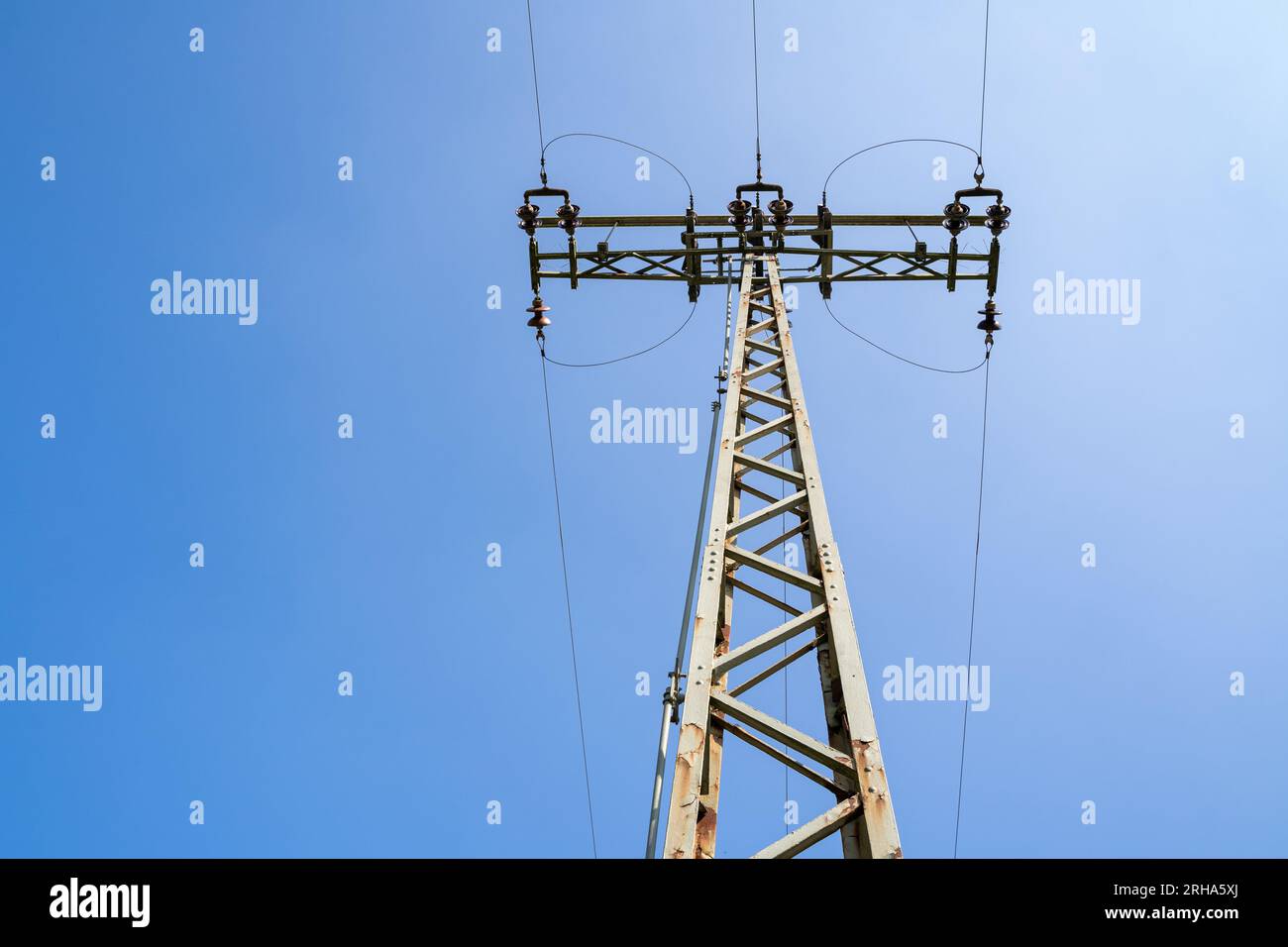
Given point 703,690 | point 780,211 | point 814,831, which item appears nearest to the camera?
point 814,831

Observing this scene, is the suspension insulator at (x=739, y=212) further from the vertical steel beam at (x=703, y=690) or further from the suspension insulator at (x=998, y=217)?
the vertical steel beam at (x=703, y=690)

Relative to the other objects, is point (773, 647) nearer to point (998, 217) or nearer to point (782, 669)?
point (782, 669)

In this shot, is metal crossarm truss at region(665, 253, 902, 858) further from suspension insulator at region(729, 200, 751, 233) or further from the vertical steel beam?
suspension insulator at region(729, 200, 751, 233)

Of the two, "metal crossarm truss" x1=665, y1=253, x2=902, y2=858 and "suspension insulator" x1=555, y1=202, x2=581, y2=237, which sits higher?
"suspension insulator" x1=555, y1=202, x2=581, y2=237

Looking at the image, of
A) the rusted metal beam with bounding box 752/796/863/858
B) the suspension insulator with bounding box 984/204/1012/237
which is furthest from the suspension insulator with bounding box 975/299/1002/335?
the rusted metal beam with bounding box 752/796/863/858

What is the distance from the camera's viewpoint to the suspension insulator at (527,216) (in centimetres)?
1174

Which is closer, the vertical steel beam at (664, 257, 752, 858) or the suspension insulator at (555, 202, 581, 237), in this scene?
the vertical steel beam at (664, 257, 752, 858)

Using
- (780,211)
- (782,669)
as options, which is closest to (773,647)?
(782,669)

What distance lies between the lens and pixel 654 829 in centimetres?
514

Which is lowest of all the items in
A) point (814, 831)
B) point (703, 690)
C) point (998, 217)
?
point (814, 831)

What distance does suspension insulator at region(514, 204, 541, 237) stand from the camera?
11.7 m

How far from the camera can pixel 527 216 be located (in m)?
11.8
